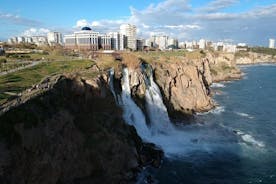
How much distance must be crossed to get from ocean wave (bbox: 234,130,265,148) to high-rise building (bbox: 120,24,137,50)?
116m

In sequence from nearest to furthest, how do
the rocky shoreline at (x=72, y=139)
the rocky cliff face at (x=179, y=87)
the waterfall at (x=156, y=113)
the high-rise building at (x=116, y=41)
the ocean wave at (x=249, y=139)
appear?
the rocky shoreline at (x=72, y=139), the ocean wave at (x=249, y=139), the waterfall at (x=156, y=113), the rocky cliff face at (x=179, y=87), the high-rise building at (x=116, y=41)

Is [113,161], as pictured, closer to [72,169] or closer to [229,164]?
[72,169]

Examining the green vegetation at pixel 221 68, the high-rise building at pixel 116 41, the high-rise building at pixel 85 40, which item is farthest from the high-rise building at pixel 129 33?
the green vegetation at pixel 221 68

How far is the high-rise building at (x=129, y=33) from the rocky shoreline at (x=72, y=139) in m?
114

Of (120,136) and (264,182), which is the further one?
(120,136)

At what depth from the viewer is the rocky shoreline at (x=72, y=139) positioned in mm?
21031

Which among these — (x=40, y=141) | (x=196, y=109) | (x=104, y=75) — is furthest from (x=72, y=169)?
(x=196, y=109)

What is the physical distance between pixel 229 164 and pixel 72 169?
62.4 ft

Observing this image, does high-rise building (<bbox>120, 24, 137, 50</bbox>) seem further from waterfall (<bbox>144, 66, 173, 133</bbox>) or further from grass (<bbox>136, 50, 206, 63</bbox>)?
waterfall (<bbox>144, 66, 173, 133</bbox>)

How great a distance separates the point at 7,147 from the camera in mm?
20000

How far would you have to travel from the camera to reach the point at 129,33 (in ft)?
540

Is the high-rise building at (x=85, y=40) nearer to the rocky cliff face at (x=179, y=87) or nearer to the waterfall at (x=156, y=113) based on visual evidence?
the rocky cliff face at (x=179, y=87)

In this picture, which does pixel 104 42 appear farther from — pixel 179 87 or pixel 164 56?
pixel 179 87

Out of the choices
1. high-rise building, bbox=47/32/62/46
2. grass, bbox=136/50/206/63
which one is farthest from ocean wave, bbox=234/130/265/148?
high-rise building, bbox=47/32/62/46
